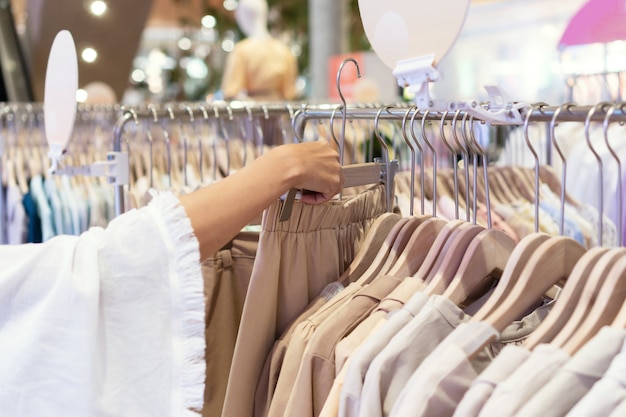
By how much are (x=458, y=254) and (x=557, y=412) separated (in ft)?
1.04

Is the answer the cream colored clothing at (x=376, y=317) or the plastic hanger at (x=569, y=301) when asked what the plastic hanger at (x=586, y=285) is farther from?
the cream colored clothing at (x=376, y=317)

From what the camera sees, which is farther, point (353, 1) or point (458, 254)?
point (353, 1)

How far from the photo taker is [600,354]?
828 mm

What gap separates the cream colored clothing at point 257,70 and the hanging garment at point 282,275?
2837 millimetres

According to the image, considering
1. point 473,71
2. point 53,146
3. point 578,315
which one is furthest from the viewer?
point 473,71

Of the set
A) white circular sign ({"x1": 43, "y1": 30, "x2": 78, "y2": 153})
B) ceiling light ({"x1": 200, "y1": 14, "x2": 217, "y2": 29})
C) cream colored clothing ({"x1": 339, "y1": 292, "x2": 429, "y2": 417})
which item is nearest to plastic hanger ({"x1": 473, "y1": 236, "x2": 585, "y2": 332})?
cream colored clothing ({"x1": 339, "y1": 292, "x2": 429, "y2": 417})

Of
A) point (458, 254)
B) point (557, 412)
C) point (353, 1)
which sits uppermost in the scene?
point (353, 1)

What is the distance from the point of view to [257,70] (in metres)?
4.05

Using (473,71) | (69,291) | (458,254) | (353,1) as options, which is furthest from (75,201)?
→ (353,1)

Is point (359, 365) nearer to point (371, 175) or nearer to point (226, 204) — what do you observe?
point (226, 204)

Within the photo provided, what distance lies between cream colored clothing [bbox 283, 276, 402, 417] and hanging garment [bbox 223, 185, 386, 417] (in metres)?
0.12

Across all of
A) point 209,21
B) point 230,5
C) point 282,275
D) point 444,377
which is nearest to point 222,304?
point 282,275

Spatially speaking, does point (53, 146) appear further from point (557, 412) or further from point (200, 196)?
point (557, 412)

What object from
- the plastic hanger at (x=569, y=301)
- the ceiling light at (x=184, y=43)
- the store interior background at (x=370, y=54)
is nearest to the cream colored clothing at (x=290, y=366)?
the plastic hanger at (x=569, y=301)
